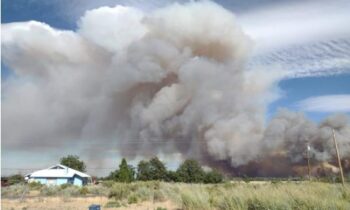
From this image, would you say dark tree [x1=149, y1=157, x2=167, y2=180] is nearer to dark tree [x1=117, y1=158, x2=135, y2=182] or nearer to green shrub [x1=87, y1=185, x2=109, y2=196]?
dark tree [x1=117, y1=158, x2=135, y2=182]

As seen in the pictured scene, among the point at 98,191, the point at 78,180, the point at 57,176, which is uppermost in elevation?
the point at 57,176

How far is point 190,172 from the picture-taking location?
76.8 meters

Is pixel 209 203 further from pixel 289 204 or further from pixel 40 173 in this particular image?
pixel 40 173

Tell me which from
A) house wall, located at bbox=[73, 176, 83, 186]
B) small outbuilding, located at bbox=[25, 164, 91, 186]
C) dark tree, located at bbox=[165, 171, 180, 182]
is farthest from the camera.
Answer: dark tree, located at bbox=[165, 171, 180, 182]

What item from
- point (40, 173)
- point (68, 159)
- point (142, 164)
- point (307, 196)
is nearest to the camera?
point (307, 196)

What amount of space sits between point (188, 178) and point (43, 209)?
5727 cm

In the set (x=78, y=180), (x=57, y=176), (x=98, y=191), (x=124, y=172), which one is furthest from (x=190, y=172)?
(x=98, y=191)

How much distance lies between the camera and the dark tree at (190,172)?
246 ft

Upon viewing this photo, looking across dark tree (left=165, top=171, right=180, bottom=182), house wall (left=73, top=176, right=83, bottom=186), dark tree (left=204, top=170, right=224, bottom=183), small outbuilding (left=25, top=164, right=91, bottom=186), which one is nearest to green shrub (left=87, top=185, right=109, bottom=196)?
small outbuilding (left=25, top=164, right=91, bottom=186)

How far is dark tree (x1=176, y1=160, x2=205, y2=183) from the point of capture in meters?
75.0

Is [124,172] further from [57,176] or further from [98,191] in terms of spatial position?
[98,191]

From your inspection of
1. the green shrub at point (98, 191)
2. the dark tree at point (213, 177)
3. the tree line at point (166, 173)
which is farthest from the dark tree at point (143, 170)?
the green shrub at point (98, 191)

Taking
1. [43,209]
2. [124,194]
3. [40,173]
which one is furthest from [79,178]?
[43,209]

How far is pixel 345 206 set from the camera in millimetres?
9102
